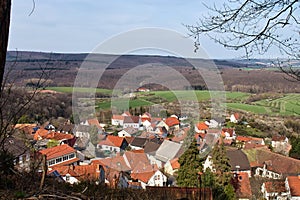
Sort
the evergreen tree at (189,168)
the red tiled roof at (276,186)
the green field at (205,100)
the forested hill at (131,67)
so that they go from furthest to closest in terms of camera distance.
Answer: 1. the green field at (205,100)
2. the evergreen tree at (189,168)
3. the red tiled roof at (276,186)
4. the forested hill at (131,67)

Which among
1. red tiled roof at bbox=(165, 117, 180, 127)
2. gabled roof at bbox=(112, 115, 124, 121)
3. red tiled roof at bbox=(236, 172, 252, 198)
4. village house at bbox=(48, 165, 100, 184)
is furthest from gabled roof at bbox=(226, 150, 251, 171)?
village house at bbox=(48, 165, 100, 184)

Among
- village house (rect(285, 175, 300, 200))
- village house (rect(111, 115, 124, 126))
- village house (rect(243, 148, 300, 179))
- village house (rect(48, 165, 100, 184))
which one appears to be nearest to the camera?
village house (rect(48, 165, 100, 184))

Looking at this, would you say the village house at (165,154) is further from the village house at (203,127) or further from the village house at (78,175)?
the village house at (78,175)

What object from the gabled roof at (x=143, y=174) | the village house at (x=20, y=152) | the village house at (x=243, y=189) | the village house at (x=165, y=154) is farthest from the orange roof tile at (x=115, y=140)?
the village house at (x=20, y=152)

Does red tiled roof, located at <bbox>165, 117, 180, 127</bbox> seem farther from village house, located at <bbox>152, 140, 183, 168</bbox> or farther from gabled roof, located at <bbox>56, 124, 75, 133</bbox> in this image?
gabled roof, located at <bbox>56, 124, 75, 133</bbox>

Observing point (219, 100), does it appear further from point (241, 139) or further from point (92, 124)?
point (241, 139)

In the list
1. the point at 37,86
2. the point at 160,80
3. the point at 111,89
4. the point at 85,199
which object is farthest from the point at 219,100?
the point at 85,199
